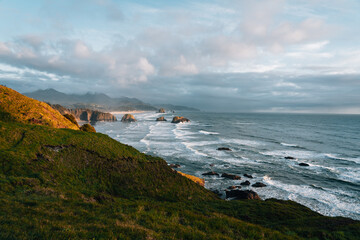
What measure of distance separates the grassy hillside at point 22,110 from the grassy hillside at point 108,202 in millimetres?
807

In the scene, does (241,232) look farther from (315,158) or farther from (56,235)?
(315,158)

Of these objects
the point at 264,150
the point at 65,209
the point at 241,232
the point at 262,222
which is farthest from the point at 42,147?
the point at 264,150

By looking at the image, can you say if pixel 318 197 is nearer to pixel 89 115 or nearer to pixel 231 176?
pixel 231 176

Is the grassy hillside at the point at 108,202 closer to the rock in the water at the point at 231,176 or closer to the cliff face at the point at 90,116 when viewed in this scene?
the rock in the water at the point at 231,176

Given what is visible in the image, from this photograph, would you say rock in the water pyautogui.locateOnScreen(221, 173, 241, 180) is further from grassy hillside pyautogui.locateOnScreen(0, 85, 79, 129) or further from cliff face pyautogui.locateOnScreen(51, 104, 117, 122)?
cliff face pyautogui.locateOnScreen(51, 104, 117, 122)

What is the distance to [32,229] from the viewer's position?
6.46 m

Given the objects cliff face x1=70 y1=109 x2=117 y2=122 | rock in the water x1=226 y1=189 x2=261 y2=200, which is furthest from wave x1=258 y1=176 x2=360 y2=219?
cliff face x1=70 y1=109 x2=117 y2=122

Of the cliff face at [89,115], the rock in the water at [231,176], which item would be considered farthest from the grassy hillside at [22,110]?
the cliff face at [89,115]

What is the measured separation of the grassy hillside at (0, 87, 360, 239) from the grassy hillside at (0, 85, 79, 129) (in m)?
0.81

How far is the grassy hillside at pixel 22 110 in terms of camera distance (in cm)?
2492

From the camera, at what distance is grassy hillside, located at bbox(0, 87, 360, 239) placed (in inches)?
295

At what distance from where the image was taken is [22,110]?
86.5 feet

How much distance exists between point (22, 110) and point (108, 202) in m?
23.6

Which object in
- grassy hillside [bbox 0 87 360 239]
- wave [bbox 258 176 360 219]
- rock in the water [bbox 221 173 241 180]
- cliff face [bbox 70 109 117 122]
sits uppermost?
cliff face [bbox 70 109 117 122]
